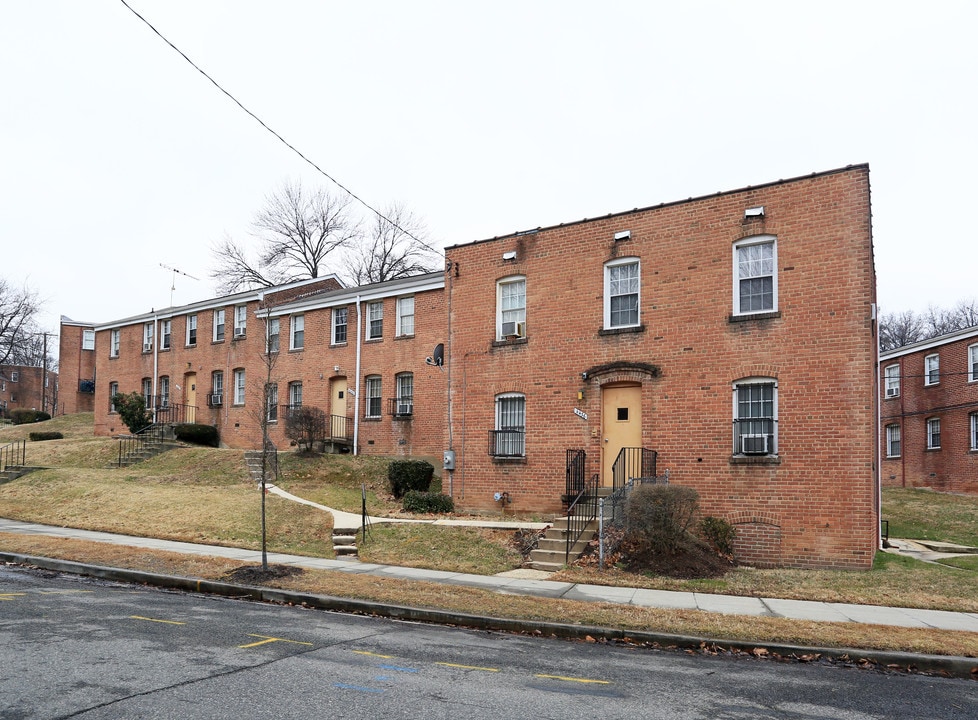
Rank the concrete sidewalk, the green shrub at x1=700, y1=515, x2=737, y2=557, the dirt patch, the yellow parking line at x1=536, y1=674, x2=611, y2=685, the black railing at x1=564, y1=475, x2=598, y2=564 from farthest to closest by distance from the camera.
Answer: the green shrub at x1=700, y1=515, x2=737, y2=557
the black railing at x1=564, y1=475, x2=598, y2=564
the dirt patch
the concrete sidewalk
the yellow parking line at x1=536, y1=674, x2=611, y2=685

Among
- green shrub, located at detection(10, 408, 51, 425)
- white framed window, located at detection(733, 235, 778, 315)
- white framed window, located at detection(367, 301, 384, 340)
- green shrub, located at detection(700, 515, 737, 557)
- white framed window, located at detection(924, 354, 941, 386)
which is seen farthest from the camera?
green shrub, located at detection(10, 408, 51, 425)

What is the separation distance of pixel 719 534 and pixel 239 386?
24.6m

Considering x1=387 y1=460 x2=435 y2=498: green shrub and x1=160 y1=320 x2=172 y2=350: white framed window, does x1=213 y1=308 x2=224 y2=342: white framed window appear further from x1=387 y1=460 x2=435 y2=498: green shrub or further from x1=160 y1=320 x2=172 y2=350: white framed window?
x1=387 y1=460 x2=435 y2=498: green shrub

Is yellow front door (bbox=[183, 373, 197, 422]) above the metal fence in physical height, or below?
above

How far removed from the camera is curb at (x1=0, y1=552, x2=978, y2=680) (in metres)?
7.92

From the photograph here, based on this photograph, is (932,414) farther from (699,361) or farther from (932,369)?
(699,361)

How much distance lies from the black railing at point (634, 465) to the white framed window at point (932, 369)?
883 inches

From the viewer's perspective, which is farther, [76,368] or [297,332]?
[76,368]

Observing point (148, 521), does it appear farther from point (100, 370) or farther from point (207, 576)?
point (100, 370)

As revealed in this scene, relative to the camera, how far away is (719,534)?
1491cm

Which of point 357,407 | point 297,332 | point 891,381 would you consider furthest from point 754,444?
point 891,381

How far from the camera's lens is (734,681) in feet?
23.5

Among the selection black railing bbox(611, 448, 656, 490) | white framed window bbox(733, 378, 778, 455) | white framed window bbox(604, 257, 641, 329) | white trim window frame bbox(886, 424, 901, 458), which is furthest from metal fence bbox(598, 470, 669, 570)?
white trim window frame bbox(886, 424, 901, 458)

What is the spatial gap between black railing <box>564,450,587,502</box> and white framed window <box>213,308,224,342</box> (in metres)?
22.5
